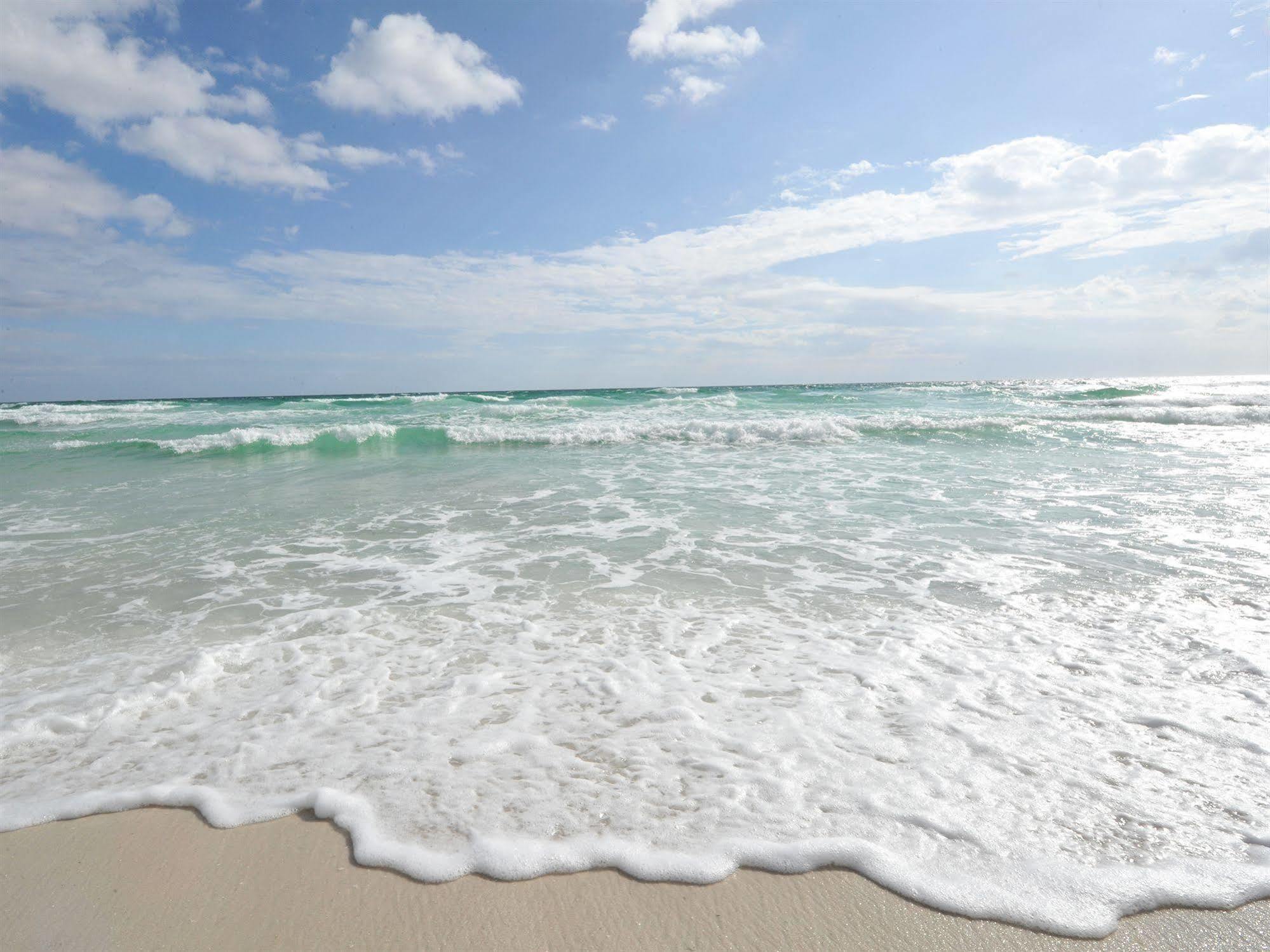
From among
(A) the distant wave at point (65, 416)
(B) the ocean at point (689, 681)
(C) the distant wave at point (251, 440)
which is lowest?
(B) the ocean at point (689, 681)

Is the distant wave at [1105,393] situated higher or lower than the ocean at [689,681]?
higher

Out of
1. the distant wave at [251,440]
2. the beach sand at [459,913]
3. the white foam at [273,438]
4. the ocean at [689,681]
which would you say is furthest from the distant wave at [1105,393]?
the beach sand at [459,913]

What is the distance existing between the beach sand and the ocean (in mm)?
66

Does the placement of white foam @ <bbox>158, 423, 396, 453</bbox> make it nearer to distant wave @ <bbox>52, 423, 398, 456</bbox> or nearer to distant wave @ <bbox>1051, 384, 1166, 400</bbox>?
distant wave @ <bbox>52, 423, 398, 456</bbox>

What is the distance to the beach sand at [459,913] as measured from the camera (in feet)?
6.09

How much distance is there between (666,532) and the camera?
257 inches

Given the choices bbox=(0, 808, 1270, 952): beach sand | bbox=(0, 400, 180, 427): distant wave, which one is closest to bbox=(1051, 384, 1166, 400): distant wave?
bbox=(0, 808, 1270, 952): beach sand

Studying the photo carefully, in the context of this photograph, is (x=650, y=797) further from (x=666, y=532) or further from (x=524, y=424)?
(x=524, y=424)

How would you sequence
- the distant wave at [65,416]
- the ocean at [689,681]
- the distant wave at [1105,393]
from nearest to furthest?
the ocean at [689,681] < the distant wave at [65,416] < the distant wave at [1105,393]

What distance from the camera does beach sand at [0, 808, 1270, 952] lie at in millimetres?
1857

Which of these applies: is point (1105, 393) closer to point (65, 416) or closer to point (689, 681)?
point (689, 681)

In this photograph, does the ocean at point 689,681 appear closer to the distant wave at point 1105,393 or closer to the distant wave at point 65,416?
the distant wave at point 65,416

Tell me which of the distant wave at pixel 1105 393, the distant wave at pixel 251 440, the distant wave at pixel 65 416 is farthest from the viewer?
the distant wave at pixel 1105 393

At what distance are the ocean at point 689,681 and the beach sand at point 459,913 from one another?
7 cm
